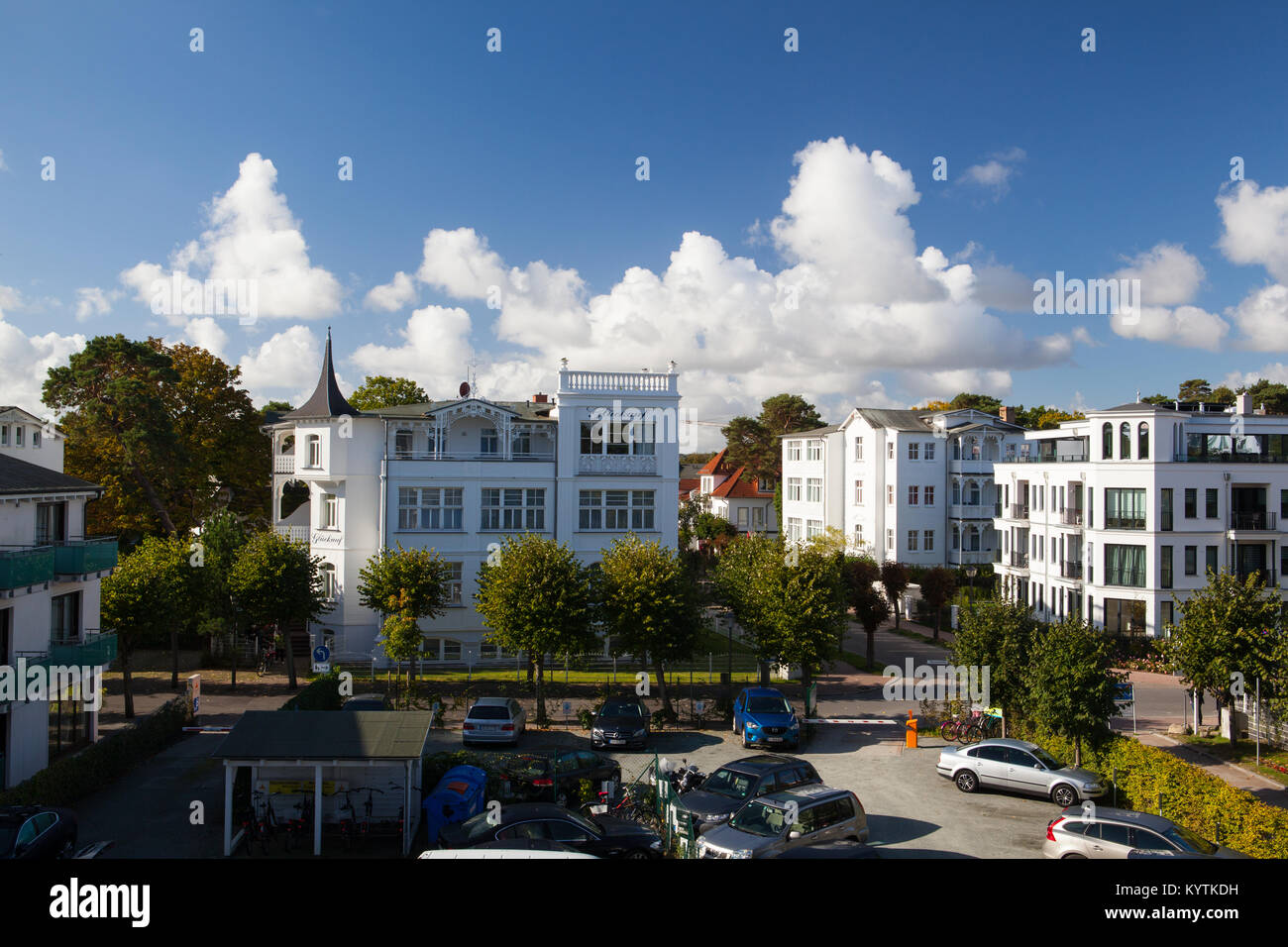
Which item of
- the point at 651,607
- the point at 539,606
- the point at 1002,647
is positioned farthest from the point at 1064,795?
the point at 539,606

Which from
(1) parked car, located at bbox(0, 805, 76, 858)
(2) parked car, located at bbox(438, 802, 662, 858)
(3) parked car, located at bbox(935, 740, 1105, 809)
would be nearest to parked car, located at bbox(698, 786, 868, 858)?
(2) parked car, located at bbox(438, 802, 662, 858)

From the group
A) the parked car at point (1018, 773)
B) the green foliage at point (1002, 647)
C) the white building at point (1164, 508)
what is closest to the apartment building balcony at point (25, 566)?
the parked car at point (1018, 773)

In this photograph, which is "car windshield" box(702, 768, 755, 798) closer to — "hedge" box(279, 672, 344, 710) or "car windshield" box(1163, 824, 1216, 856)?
"car windshield" box(1163, 824, 1216, 856)

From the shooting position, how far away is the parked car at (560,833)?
15.2 metres

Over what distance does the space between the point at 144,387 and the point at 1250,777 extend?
48015 millimetres

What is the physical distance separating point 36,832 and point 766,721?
723 inches

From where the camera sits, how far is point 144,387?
42281 millimetres

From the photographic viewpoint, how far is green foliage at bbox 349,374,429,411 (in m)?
63.0

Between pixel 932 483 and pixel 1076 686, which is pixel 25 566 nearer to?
pixel 1076 686

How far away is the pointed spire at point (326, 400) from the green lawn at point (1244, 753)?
1382 inches

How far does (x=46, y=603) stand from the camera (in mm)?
24281

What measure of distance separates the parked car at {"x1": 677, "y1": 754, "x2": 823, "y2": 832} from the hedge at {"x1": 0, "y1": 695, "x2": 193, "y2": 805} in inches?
573

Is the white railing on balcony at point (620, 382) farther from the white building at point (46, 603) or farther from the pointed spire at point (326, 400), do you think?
the white building at point (46, 603)

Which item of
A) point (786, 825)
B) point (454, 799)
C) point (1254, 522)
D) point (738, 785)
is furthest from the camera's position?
point (1254, 522)
